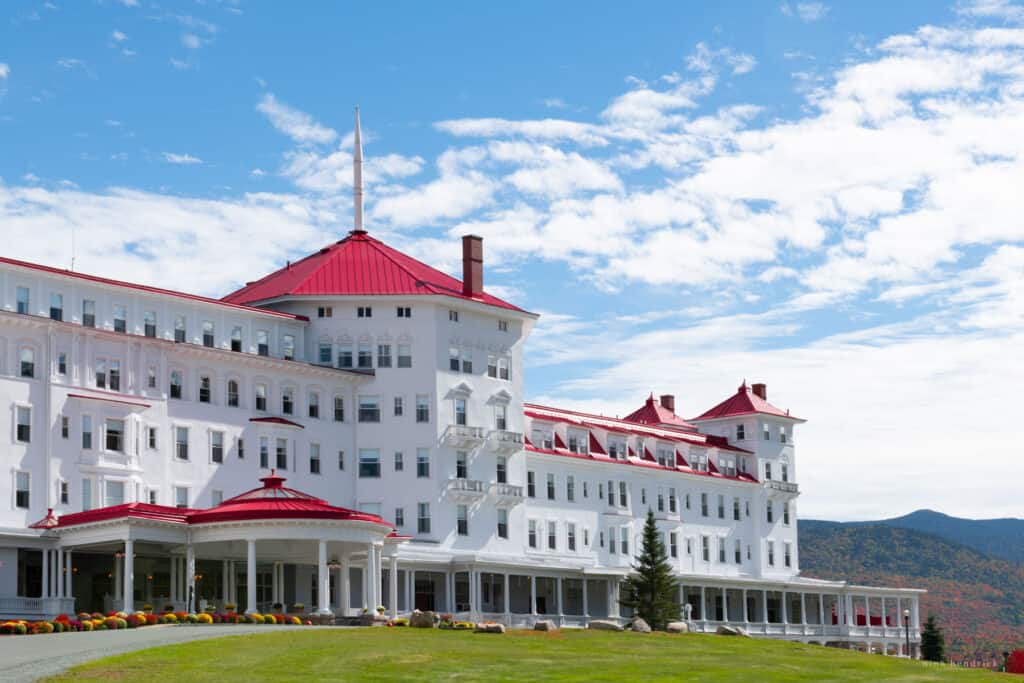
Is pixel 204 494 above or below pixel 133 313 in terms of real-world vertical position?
below

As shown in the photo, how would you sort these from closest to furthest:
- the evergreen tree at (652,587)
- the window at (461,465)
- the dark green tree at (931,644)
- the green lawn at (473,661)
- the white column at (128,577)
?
the green lawn at (473,661)
the white column at (128,577)
the evergreen tree at (652,587)
the window at (461,465)
the dark green tree at (931,644)

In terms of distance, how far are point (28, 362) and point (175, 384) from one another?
8.88 meters

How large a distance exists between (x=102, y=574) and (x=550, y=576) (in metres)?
30.2

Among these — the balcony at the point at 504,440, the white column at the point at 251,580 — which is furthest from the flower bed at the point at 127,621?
the balcony at the point at 504,440

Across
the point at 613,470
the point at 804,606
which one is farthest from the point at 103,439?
the point at 804,606

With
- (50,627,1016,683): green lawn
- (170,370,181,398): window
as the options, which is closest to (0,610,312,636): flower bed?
(50,627,1016,683): green lawn

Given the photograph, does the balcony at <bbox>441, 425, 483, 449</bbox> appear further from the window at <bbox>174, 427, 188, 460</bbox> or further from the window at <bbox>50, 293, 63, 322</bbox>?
the window at <bbox>50, 293, 63, 322</bbox>

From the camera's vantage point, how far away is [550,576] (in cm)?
9881

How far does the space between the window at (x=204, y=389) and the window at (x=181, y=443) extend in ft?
7.40

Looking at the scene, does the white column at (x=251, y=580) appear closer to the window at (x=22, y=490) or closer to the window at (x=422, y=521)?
the window at (x=22, y=490)

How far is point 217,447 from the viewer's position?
85.4 meters

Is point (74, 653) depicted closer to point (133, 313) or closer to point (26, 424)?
point (26, 424)

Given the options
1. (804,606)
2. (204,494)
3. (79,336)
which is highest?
(79,336)

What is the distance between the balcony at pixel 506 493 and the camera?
9762cm
